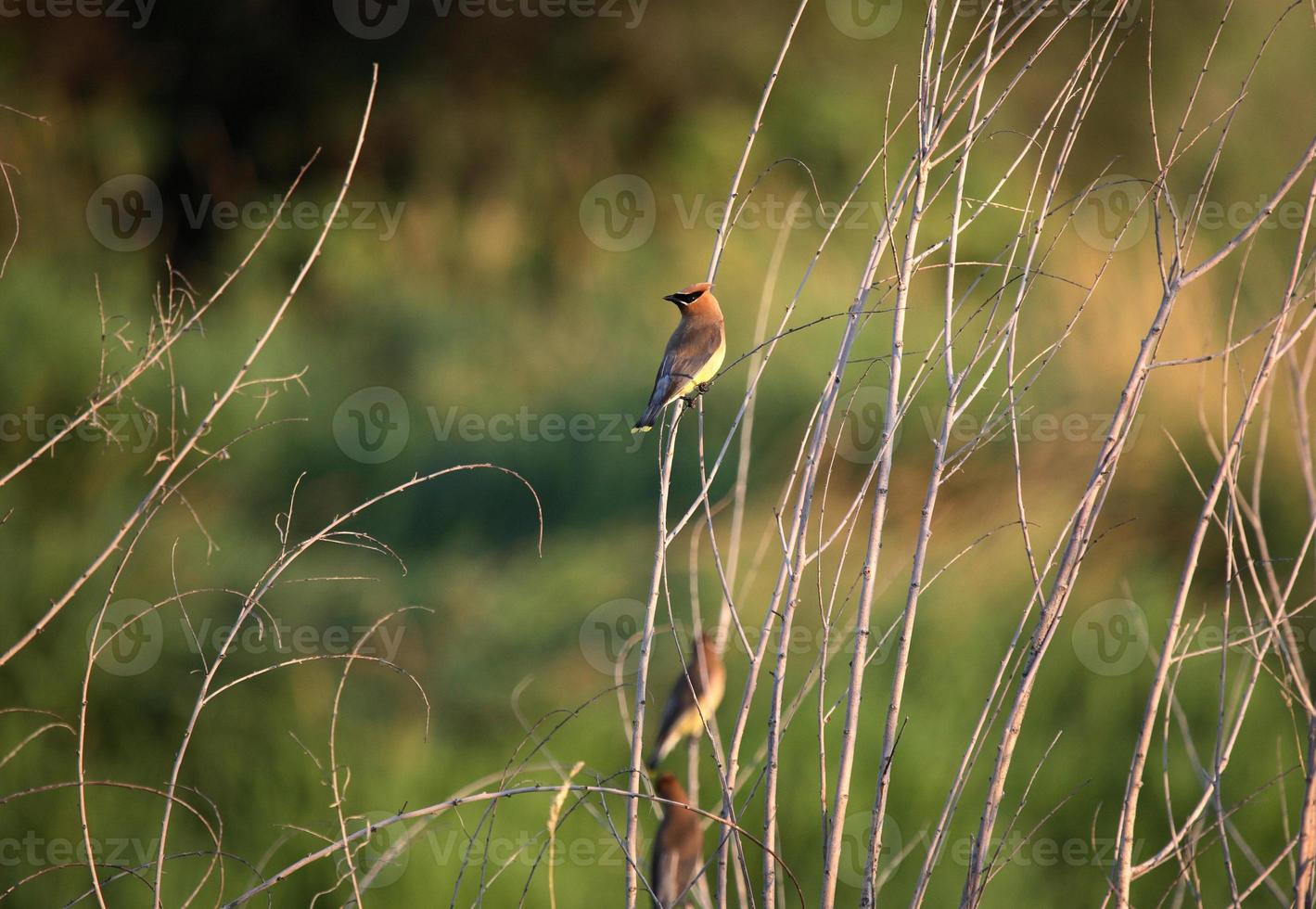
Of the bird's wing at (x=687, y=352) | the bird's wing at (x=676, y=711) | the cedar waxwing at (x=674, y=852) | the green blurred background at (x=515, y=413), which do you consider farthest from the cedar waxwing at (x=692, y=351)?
A: the bird's wing at (x=676, y=711)

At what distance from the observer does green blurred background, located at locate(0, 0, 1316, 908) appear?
13.9 feet

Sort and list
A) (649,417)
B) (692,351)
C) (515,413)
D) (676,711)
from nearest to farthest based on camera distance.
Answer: (692,351) < (649,417) < (676,711) < (515,413)

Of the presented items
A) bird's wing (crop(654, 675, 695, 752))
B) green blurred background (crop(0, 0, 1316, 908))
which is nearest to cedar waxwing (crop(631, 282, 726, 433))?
green blurred background (crop(0, 0, 1316, 908))

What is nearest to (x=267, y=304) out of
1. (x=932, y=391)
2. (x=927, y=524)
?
(x=932, y=391)

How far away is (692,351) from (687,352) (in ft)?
0.05

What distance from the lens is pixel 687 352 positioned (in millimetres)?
2785

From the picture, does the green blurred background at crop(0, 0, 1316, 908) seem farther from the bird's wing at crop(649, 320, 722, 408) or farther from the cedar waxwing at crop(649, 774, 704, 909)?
the bird's wing at crop(649, 320, 722, 408)

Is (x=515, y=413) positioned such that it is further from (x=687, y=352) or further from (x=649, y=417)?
(x=687, y=352)

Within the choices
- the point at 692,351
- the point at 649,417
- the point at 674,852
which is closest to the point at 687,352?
the point at 692,351

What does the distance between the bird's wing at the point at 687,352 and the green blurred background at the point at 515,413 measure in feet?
2.06

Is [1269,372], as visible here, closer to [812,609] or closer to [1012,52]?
[812,609]

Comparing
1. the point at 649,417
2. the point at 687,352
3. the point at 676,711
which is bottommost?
the point at 676,711

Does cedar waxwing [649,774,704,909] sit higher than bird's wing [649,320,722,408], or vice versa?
bird's wing [649,320,722,408]

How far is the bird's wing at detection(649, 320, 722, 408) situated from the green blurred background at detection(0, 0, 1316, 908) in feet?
2.06
